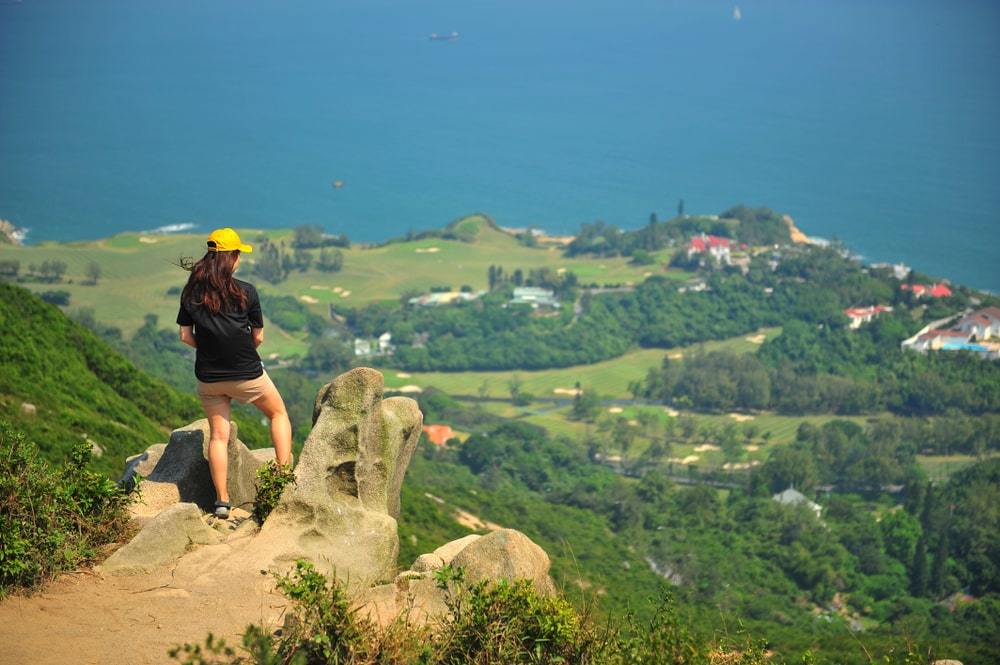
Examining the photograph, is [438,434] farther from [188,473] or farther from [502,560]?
[502,560]

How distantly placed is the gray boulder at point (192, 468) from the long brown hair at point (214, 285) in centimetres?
139

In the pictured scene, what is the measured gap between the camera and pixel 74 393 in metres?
17.7

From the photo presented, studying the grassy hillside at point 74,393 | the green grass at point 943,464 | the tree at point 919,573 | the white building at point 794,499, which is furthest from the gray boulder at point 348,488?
the green grass at point 943,464

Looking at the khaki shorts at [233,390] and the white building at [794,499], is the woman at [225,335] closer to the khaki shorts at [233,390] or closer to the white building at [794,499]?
the khaki shorts at [233,390]

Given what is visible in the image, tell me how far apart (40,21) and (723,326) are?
128 m

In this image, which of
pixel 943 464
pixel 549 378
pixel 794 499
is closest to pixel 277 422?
pixel 794 499

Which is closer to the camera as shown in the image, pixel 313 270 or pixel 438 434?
pixel 438 434

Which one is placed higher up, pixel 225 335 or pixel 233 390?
pixel 225 335

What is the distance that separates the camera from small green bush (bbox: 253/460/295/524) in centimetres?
845

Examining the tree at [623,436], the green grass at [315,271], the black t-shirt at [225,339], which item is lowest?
the tree at [623,436]

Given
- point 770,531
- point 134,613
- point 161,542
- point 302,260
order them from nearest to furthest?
point 134,613 < point 161,542 < point 770,531 < point 302,260

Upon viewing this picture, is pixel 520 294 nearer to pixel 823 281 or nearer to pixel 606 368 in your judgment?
pixel 606 368

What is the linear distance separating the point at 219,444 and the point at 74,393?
10.0 meters

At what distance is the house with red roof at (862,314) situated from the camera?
2749 inches
